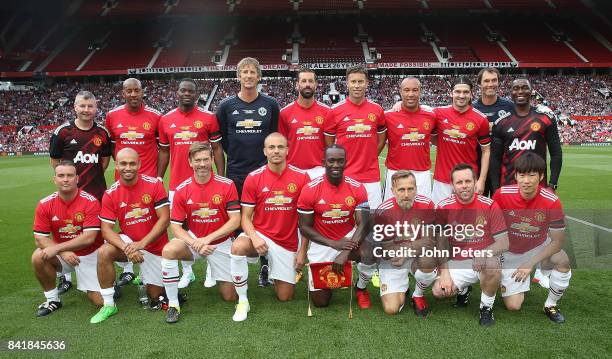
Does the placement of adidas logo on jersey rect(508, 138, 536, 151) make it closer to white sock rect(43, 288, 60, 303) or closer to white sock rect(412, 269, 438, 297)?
white sock rect(412, 269, 438, 297)

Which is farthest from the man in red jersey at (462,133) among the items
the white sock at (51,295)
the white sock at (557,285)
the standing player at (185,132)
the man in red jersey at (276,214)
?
the white sock at (51,295)

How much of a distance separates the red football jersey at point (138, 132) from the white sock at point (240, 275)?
6.27ft

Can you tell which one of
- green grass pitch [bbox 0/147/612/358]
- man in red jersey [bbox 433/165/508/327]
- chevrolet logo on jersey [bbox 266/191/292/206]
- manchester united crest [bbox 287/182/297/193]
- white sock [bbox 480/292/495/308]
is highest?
manchester united crest [bbox 287/182/297/193]

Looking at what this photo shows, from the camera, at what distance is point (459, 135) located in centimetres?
504

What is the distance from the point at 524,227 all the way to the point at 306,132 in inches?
102

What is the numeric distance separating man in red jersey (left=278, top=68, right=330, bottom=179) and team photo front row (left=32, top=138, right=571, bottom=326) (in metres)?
0.68

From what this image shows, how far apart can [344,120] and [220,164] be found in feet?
5.45

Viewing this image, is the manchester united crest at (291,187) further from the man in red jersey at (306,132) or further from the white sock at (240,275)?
the white sock at (240,275)

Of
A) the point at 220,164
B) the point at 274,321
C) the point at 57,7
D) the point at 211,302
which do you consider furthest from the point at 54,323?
the point at 57,7

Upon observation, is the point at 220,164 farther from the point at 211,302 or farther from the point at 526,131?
the point at 526,131

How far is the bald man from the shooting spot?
517 centimetres

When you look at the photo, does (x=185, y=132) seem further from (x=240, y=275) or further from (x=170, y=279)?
(x=240, y=275)

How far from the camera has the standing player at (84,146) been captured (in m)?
5.04

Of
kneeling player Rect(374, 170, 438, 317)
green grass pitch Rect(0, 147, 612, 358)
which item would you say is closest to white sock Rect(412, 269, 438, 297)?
kneeling player Rect(374, 170, 438, 317)
